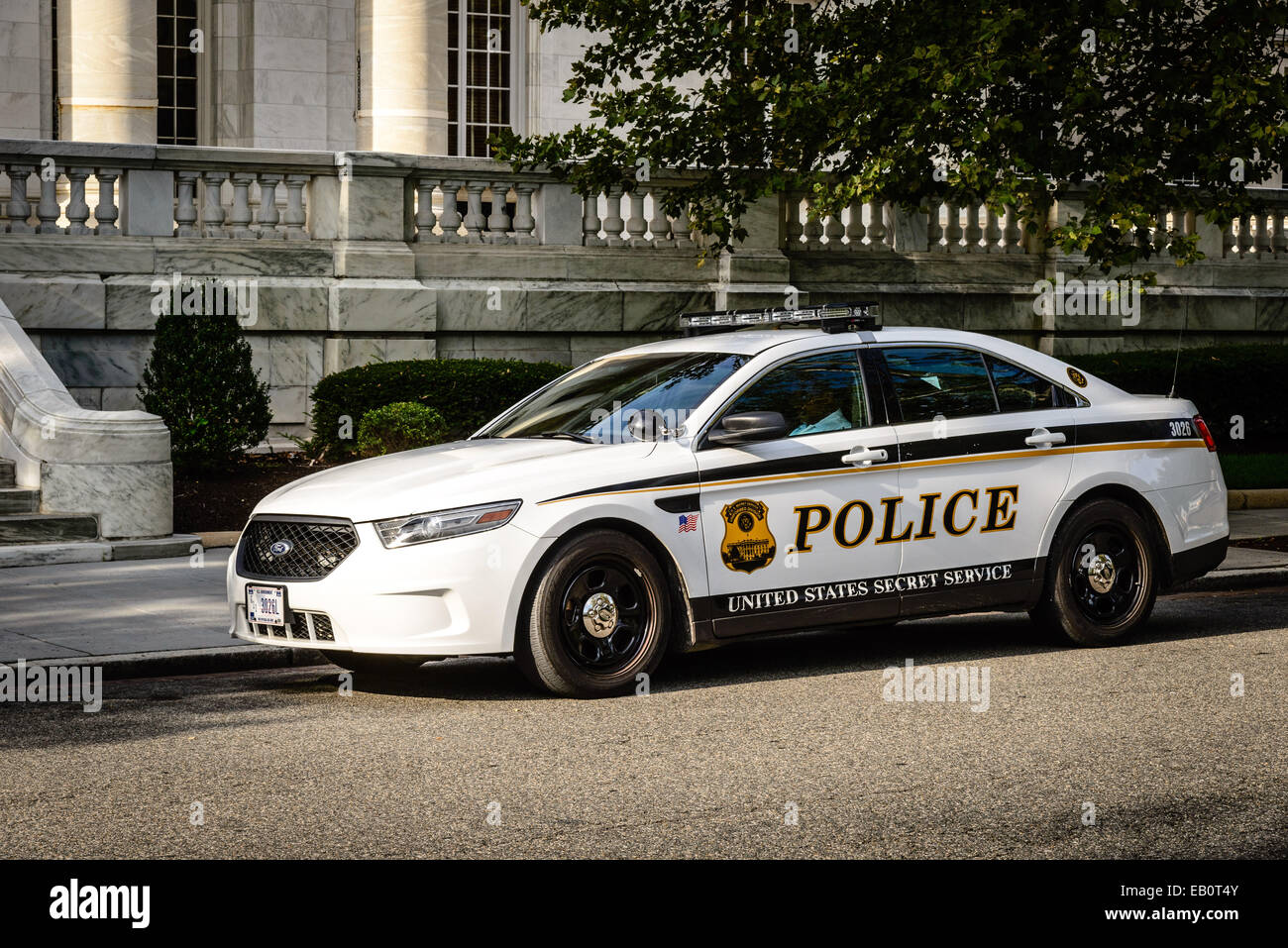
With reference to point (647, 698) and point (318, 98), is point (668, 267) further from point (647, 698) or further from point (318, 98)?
point (647, 698)

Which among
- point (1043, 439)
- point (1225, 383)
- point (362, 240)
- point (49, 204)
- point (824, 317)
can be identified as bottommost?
point (1043, 439)

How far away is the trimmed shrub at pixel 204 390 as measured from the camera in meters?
16.1

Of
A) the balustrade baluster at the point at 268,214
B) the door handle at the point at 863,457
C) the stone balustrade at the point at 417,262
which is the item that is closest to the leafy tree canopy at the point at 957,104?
the stone balustrade at the point at 417,262

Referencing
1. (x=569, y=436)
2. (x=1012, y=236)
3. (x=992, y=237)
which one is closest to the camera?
(x=569, y=436)

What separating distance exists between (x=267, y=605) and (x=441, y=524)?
1.01 meters

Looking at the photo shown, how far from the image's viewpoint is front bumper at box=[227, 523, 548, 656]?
8156 mm

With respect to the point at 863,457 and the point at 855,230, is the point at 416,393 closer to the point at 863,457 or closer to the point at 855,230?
the point at 855,230

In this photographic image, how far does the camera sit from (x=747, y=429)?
28.8ft

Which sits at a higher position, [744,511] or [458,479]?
[458,479]

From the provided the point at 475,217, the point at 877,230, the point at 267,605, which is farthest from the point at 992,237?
the point at 267,605

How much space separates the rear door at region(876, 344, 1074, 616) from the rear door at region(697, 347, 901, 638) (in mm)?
177

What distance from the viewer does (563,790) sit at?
22.1 feet

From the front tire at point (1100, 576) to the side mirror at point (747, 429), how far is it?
1.98 metres

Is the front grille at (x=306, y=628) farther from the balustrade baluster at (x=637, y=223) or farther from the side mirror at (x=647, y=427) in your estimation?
the balustrade baluster at (x=637, y=223)
